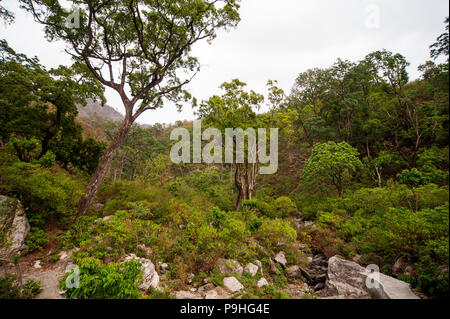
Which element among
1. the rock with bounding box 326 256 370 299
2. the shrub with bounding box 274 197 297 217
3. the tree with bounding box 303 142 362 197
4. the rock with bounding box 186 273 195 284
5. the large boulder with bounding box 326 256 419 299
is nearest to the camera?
the large boulder with bounding box 326 256 419 299

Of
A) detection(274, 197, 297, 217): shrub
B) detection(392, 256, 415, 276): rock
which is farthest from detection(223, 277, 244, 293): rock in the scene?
detection(274, 197, 297, 217): shrub

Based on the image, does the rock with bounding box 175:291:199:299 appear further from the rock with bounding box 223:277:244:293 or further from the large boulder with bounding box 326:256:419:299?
the large boulder with bounding box 326:256:419:299

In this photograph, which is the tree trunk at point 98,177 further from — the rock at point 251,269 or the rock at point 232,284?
the rock at point 251,269

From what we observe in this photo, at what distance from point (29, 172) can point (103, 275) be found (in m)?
4.97

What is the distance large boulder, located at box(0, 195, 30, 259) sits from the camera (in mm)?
3900

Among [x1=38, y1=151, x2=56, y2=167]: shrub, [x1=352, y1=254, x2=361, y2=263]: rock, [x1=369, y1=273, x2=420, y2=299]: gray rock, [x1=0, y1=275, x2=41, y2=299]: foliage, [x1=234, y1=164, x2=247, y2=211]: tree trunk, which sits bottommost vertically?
[x1=352, y1=254, x2=361, y2=263]: rock

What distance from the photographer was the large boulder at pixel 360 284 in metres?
3.67

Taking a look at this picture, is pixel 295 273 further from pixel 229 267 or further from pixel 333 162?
pixel 333 162

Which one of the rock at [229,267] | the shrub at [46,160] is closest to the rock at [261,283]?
the rock at [229,267]

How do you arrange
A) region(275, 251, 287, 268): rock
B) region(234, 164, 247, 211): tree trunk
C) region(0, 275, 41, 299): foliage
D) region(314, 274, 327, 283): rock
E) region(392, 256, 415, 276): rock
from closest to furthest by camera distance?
region(0, 275, 41, 299): foliage
region(392, 256, 415, 276): rock
region(314, 274, 327, 283): rock
region(275, 251, 287, 268): rock
region(234, 164, 247, 211): tree trunk

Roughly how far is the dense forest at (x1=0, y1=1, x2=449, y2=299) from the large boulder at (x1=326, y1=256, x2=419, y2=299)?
39 centimetres

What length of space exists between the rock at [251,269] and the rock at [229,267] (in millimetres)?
162

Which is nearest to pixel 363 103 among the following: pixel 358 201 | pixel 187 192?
pixel 358 201

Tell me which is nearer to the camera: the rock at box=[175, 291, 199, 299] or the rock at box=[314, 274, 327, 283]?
the rock at box=[175, 291, 199, 299]
